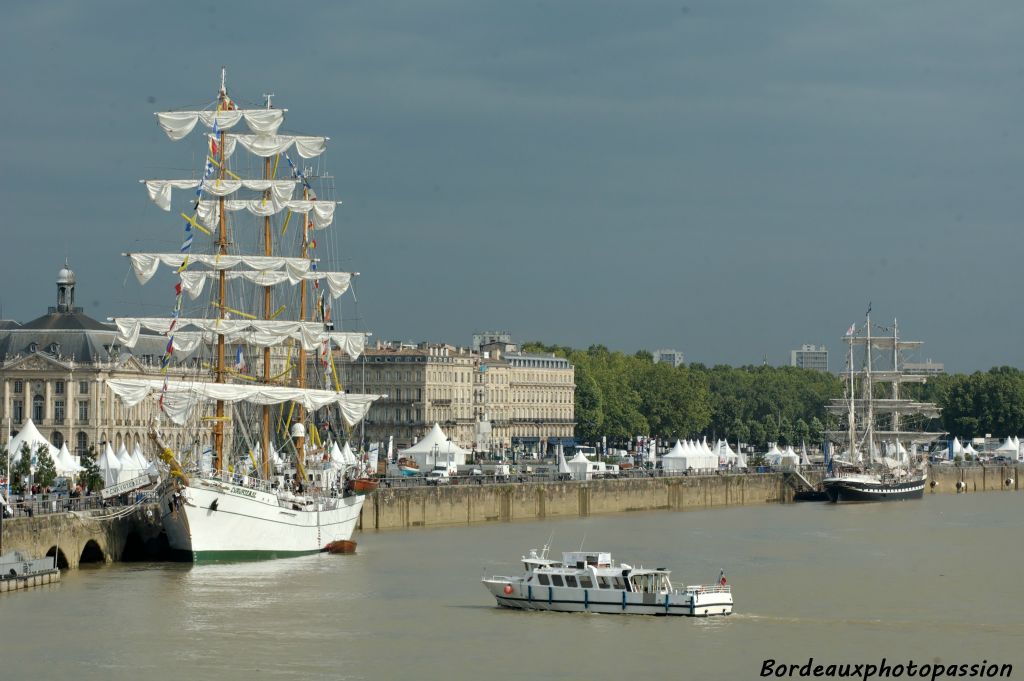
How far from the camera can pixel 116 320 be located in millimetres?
74875

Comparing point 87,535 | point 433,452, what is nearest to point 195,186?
point 87,535

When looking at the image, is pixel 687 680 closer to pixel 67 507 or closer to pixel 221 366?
pixel 67 507

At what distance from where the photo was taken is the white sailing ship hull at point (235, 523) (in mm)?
63031

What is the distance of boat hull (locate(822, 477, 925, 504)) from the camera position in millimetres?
119688

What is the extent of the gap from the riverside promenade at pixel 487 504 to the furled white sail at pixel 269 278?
8972mm

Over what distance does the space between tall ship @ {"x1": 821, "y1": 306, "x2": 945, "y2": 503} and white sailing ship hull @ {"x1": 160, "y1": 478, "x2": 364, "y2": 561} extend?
5802cm

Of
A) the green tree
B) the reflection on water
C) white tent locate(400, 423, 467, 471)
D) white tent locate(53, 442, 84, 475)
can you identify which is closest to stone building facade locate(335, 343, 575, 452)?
the green tree

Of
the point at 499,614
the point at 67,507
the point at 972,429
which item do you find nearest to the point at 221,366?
the point at 67,507

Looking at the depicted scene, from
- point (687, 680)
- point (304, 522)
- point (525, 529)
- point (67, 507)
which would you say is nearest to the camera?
point (687, 680)

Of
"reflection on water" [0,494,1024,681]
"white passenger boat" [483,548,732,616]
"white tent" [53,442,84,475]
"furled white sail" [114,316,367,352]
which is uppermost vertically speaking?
"furled white sail" [114,316,367,352]

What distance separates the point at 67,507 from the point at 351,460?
29568mm

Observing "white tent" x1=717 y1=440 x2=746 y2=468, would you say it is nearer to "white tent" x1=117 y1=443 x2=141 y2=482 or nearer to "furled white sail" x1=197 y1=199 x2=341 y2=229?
"furled white sail" x1=197 y1=199 x2=341 y2=229

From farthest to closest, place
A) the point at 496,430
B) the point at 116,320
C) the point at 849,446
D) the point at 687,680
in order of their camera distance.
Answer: the point at 496,430, the point at 849,446, the point at 116,320, the point at 687,680

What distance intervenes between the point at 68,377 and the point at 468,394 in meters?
49.4
